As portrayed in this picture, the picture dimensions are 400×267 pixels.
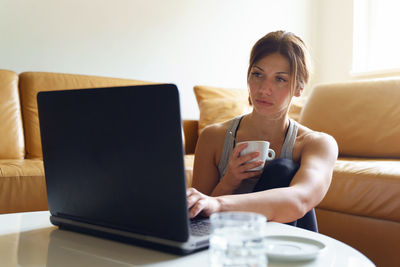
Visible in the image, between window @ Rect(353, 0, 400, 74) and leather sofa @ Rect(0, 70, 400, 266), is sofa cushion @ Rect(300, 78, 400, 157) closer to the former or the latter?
leather sofa @ Rect(0, 70, 400, 266)

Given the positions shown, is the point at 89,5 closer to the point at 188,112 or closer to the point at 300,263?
the point at 188,112

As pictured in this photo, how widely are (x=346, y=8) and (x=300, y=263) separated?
11.3 feet

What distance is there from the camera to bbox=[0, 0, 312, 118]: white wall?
271 cm

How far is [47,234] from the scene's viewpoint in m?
0.82

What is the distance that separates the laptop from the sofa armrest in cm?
207

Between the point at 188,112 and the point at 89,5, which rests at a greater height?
the point at 89,5

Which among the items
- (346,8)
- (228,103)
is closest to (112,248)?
(228,103)

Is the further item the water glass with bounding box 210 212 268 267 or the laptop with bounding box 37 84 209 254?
the laptop with bounding box 37 84 209 254

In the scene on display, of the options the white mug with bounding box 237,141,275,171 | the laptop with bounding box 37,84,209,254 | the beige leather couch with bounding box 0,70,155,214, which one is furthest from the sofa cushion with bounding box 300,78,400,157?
the laptop with bounding box 37,84,209,254

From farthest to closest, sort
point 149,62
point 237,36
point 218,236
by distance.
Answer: point 237,36
point 149,62
point 218,236

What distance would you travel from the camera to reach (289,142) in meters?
1.36

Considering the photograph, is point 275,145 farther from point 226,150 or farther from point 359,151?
point 359,151

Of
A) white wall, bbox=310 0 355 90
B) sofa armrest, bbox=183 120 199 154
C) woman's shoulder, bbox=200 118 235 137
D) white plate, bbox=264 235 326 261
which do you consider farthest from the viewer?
white wall, bbox=310 0 355 90

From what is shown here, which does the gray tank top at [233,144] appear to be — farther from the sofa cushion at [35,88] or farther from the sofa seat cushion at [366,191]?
the sofa cushion at [35,88]
